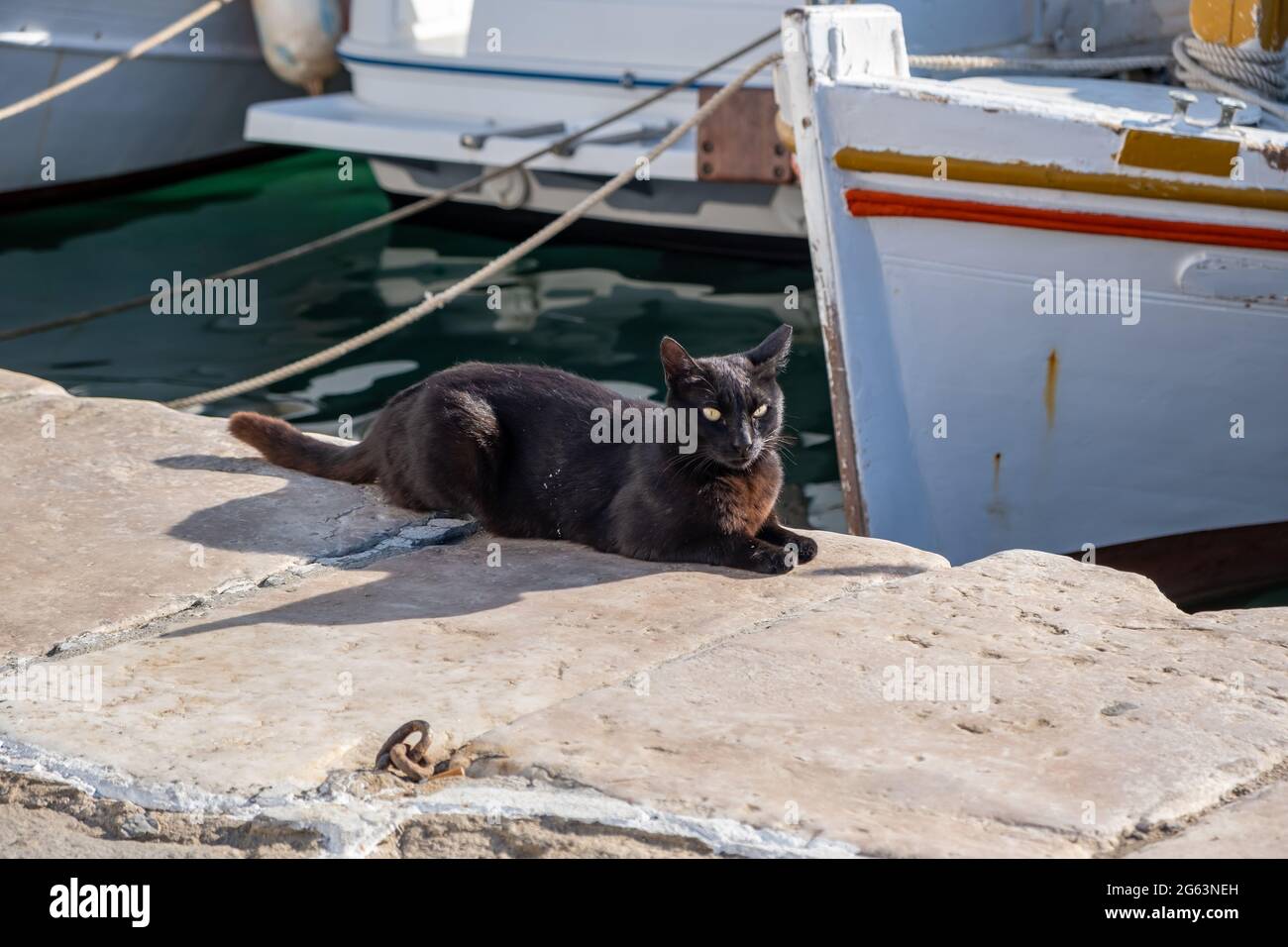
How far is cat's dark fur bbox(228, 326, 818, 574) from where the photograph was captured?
352cm

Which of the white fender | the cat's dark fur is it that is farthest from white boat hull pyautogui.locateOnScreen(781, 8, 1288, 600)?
the white fender

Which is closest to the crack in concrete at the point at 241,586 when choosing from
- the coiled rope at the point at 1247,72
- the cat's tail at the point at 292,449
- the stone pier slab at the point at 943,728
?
the cat's tail at the point at 292,449

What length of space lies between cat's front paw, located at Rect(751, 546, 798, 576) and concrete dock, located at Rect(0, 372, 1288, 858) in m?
0.05

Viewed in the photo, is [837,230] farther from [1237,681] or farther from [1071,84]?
[1237,681]

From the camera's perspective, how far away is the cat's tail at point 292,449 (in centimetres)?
400

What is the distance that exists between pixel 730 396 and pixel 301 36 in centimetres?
857

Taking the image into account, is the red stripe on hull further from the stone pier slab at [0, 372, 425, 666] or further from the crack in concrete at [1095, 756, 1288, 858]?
the crack in concrete at [1095, 756, 1288, 858]

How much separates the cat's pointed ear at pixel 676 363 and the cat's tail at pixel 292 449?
93cm

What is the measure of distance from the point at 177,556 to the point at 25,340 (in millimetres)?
5810

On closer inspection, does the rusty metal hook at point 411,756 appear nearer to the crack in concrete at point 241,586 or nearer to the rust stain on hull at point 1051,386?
the crack in concrete at point 241,586

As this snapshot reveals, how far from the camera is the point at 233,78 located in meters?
12.6

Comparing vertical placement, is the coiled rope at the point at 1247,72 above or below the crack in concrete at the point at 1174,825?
above

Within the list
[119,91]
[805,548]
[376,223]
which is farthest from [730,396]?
[119,91]
